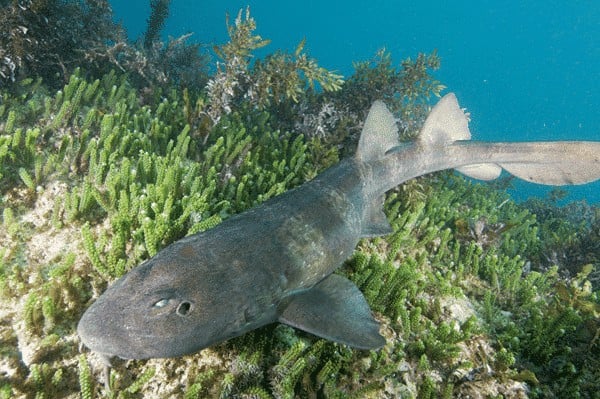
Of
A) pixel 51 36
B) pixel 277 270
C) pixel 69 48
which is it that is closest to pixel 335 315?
pixel 277 270

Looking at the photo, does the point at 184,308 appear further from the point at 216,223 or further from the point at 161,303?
the point at 216,223

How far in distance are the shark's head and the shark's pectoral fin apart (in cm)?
64

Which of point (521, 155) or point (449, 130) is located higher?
point (449, 130)

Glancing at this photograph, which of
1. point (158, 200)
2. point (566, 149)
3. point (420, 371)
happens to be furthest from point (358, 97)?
point (420, 371)

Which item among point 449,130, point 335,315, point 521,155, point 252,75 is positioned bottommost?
point 335,315

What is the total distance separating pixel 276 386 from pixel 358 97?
24.7 feet

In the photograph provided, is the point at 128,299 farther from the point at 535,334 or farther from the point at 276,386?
the point at 535,334

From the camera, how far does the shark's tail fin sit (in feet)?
17.4

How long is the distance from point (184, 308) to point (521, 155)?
225 inches

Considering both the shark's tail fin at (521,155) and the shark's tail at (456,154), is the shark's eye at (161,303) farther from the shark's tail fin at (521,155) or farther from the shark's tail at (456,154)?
the shark's tail fin at (521,155)

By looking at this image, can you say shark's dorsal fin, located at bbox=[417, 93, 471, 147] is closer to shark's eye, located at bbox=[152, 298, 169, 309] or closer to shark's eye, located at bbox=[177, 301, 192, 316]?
shark's eye, located at bbox=[177, 301, 192, 316]

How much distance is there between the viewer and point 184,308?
250cm

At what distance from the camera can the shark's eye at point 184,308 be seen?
245cm

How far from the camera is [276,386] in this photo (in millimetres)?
3062
